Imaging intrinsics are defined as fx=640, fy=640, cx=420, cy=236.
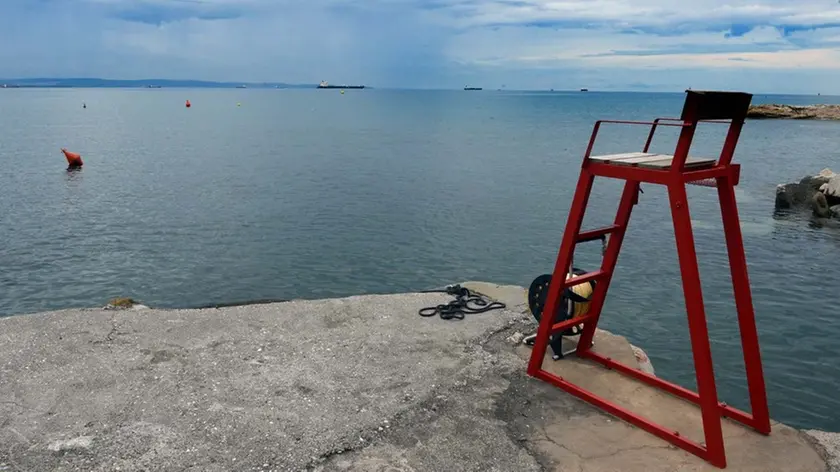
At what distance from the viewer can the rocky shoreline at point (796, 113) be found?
341 feet

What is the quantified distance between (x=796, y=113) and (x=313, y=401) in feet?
394

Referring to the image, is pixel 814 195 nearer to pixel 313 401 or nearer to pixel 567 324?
pixel 567 324

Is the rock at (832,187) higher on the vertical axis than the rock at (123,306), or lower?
lower

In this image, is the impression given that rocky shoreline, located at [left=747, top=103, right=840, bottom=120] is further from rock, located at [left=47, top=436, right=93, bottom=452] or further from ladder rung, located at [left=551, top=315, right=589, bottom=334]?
rock, located at [left=47, top=436, right=93, bottom=452]

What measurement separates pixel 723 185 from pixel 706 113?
0.91 meters

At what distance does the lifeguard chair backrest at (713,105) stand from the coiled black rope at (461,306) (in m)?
4.94

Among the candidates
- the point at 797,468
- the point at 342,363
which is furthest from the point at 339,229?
the point at 797,468

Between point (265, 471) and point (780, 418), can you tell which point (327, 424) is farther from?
point (780, 418)

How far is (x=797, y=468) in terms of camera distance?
6574 millimetres

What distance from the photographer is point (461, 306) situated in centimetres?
1055

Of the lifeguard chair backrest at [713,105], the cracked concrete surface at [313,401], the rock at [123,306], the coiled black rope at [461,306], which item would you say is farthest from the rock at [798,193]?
the rock at [123,306]

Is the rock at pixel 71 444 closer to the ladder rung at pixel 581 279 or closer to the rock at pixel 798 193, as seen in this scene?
the ladder rung at pixel 581 279

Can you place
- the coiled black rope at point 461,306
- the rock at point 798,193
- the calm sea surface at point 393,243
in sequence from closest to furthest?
the coiled black rope at point 461,306 < the calm sea surface at point 393,243 < the rock at point 798,193

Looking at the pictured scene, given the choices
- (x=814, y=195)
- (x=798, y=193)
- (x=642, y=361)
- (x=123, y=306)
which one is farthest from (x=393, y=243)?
→ (x=798, y=193)
